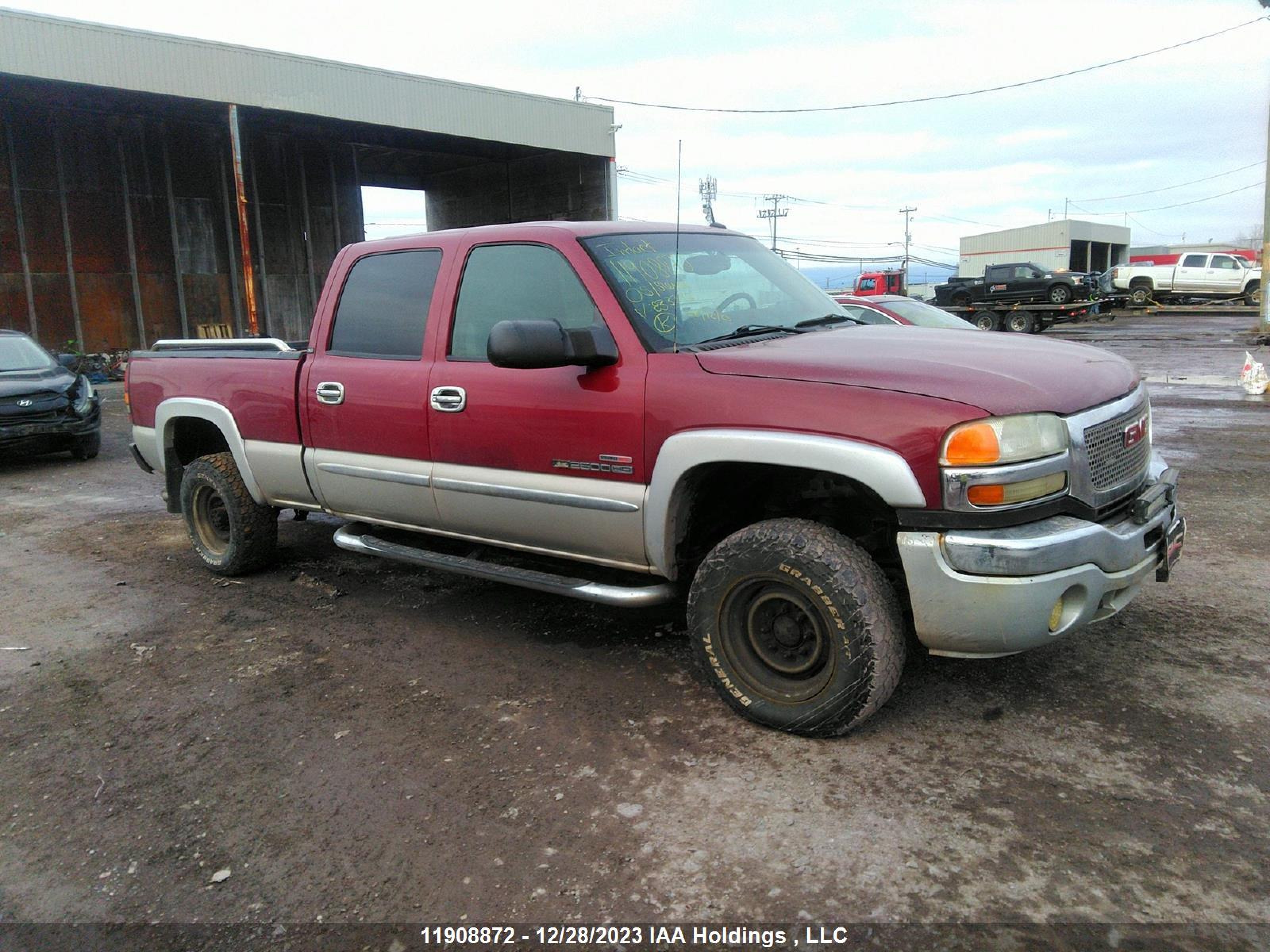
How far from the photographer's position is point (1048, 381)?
3184mm

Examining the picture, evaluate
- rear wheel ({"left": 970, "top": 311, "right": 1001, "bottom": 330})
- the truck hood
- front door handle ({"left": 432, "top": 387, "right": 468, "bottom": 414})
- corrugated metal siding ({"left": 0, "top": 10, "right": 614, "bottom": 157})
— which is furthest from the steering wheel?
rear wheel ({"left": 970, "top": 311, "right": 1001, "bottom": 330})

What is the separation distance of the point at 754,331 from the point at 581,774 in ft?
6.17

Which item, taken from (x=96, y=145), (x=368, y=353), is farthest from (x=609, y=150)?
(x=368, y=353)

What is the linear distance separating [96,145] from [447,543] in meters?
22.2

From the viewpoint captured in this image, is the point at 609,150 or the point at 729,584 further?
the point at 609,150

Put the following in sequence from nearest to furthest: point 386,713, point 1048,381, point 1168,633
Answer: point 1048,381
point 386,713
point 1168,633

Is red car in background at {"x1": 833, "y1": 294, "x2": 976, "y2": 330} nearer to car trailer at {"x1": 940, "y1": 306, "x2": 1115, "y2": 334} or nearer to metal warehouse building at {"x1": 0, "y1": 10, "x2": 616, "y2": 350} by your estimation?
metal warehouse building at {"x1": 0, "y1": 10, "x2": 616, "y2": 350}

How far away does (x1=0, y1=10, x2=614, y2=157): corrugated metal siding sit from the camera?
56.9 feet

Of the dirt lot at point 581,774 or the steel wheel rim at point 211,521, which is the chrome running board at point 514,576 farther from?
the steel wheel rim at point 211,521

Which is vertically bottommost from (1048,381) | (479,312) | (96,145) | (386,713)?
(386,713)

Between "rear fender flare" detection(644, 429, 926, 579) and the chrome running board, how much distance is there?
13cm

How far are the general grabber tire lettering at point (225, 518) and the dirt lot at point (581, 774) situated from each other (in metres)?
0.47

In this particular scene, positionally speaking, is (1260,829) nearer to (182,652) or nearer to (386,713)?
(386,713)

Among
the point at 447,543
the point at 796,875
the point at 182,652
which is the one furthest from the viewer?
the point at 447,543
